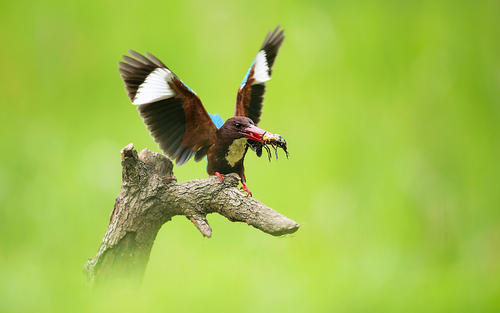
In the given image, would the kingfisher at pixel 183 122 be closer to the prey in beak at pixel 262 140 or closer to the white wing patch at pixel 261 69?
the prey in beak at pixel 262 140

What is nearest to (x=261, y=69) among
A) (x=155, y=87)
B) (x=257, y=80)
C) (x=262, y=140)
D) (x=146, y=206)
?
(x=257, y=80)

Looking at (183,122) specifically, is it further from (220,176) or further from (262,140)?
(262,140)

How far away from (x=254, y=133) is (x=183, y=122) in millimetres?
649

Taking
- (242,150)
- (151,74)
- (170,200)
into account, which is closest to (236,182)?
(242,150)

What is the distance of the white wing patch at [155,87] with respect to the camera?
3.16 m

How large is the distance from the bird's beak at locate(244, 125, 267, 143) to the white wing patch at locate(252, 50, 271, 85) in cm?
83

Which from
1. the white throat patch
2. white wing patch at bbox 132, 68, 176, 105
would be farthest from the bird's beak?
white wing patch at bbox 132, 68, 176, 105

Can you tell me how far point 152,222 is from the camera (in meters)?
3.28

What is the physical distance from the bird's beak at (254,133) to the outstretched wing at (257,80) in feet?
2.06

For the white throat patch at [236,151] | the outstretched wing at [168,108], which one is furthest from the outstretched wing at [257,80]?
the white throat patch at [236,151]

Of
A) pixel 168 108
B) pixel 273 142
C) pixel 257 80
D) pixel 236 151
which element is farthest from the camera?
pixel 257 80

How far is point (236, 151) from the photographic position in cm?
316

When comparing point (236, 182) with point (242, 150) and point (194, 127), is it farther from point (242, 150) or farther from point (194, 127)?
point (194, 127)

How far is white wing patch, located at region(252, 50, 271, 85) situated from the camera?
3.71 m
